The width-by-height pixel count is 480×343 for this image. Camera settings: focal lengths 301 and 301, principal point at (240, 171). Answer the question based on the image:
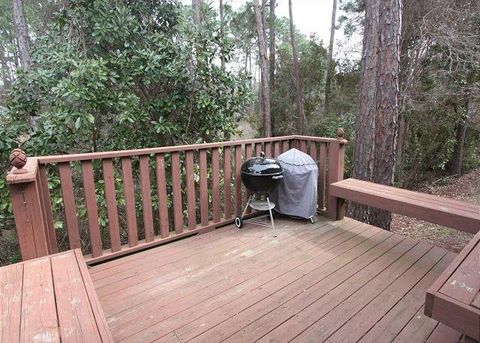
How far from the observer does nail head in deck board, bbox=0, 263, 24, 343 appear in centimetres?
116

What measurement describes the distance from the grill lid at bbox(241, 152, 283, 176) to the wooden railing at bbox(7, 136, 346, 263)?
240mm

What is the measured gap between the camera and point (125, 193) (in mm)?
2635

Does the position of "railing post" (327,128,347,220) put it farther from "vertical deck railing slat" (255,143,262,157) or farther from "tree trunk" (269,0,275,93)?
"tree trunk" (269,0,275,93)

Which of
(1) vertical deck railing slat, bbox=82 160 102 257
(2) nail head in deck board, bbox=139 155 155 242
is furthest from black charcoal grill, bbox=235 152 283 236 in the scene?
(1) vertical deck railing slat, bbox=82 160 102 257

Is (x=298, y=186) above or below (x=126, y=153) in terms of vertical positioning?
below

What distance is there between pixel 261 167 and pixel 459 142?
28.1 ft

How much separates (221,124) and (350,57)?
815cm

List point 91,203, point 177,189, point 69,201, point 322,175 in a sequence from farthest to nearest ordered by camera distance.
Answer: point 322,175
point 177,189
point 91,203
point 69,201

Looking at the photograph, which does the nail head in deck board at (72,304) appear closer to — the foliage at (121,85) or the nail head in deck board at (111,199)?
the nail head in deck board at (111,199)

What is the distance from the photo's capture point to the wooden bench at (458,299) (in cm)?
119

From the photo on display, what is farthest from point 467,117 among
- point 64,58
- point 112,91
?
point 64,58

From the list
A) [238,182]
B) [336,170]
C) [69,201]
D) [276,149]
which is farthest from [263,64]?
[69,201]

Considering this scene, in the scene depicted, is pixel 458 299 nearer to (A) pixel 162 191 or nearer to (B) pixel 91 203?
(A) pixel 162 191

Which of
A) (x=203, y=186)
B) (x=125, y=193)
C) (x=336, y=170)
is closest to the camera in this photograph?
(x=125, y=193)
